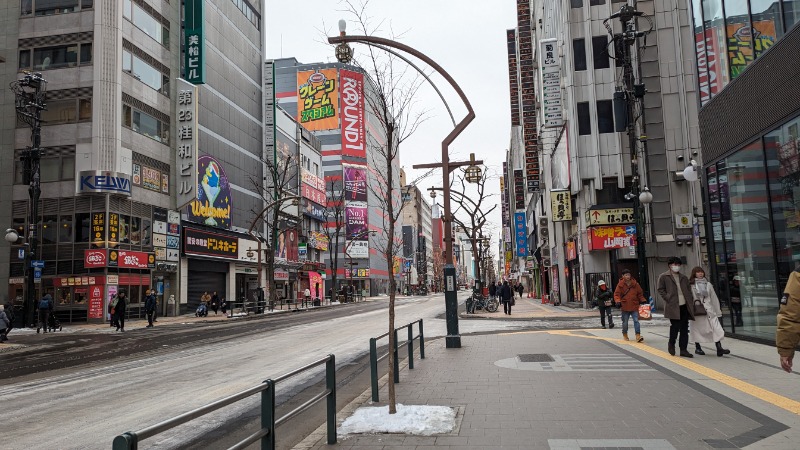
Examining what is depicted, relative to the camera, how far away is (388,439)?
244 inches

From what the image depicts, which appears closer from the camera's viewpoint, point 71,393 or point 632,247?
point 71,393

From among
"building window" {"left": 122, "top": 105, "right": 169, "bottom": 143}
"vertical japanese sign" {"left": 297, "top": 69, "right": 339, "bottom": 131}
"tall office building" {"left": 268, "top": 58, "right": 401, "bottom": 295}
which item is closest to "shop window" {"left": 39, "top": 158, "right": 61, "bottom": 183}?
"building window" {"left": 122, "top": 105, "right": 169, "bottom": 143}

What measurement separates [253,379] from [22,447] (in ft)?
15.6

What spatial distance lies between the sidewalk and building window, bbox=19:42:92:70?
110 feet

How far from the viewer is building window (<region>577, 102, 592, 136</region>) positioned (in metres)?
33.9

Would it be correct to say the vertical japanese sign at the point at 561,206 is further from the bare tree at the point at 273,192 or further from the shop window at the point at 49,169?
the shop window at the point at 49,169

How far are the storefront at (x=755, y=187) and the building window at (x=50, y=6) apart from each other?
36405mm

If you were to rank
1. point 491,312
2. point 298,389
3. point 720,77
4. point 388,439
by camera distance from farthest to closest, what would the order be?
1. point 491,312
2. point 720,77
3. point 298,389
4. point 388,439

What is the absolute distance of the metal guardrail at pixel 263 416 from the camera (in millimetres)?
2733

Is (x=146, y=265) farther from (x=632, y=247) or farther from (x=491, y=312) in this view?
(x=632, y=247)

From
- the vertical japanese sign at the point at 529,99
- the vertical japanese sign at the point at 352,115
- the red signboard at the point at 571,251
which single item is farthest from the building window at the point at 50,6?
the vertical japanese sign at the point at 352,115

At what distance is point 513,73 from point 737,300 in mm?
66859

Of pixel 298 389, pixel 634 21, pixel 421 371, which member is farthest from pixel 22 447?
pixel 634 21

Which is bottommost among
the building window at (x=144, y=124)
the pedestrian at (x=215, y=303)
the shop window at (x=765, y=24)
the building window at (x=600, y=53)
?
the pedestrian at (x=215, y=303)
